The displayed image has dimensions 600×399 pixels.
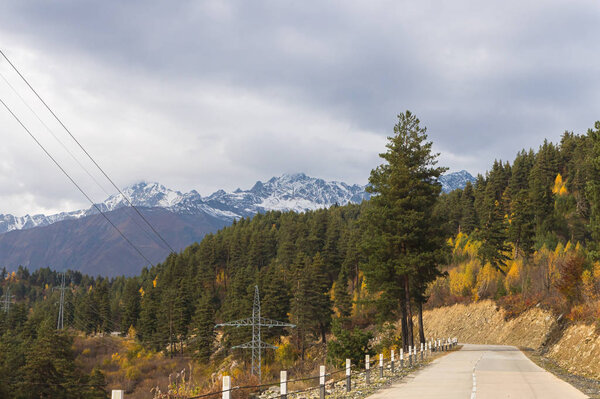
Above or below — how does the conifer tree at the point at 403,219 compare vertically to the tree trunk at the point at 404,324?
above

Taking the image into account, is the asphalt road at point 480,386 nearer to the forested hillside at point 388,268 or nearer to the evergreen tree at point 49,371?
the forested hillside at point 388,268

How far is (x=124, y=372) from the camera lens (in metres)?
77.0

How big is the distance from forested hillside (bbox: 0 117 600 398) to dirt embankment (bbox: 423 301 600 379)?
5.81 feet

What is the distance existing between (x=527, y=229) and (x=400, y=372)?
5613 cm

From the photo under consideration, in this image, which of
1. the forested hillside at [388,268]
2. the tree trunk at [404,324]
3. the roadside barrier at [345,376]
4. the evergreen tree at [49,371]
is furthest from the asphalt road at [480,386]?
the evergreen tree at [49,371]

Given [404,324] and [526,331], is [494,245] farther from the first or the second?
[404,324]

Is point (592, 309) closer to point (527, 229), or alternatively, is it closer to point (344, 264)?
point (527, 229)

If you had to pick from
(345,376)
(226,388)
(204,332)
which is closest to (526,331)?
(345,376)

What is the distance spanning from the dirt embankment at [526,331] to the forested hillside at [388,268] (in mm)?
1770

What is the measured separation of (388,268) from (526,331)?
29625 mm

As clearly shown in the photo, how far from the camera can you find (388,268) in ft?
105

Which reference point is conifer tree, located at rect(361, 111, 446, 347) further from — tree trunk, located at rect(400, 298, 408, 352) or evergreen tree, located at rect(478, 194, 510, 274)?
evergreen tree, located at rect(478, 194, 510, 274)

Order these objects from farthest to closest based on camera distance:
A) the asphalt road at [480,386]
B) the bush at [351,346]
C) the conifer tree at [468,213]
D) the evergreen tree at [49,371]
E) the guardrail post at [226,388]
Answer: the conifer tree at [468,213], the evergreen tree at [49,371], the bush at [351,346], the asphalt road at [480,386], the guardrail post at [226,388]

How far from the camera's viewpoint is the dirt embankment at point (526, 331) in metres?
23.8
